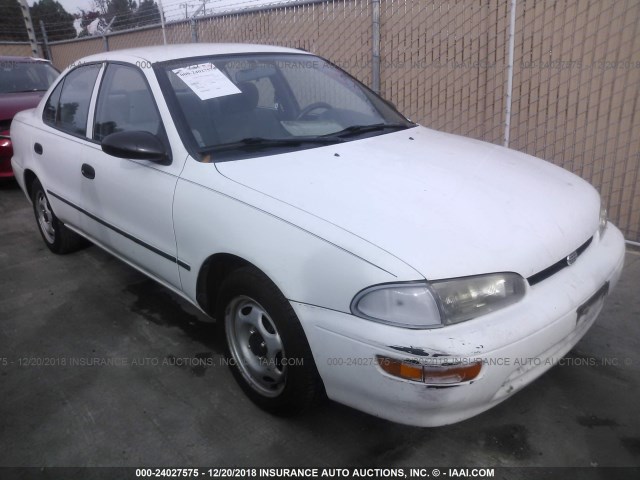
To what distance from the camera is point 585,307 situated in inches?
87.5

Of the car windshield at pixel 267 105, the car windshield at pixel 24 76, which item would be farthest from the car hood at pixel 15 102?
the car windshield at pixel 267 105

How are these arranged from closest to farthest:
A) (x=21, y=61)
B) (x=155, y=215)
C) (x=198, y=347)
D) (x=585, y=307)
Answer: (x=585, y=307) < (x=155, y=215) < (x=198, y=347) < (x=21, y=61)

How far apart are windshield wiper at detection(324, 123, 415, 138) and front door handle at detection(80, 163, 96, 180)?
59.7 inches

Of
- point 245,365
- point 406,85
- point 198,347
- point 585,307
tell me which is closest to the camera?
point 585,307

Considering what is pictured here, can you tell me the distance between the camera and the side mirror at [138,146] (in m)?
2.63

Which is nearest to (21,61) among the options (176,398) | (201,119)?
(201,119)

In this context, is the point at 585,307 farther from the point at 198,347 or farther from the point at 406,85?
the point at 406,85

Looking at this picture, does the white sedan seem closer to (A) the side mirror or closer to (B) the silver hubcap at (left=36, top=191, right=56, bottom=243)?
(A) the side mirror

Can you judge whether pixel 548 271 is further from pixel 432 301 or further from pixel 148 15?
pixel 148 15

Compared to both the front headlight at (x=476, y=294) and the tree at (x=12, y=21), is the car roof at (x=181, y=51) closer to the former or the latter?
the front headlight at (x=476, y=294)

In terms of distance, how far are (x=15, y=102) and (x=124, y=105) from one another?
433 centimetres

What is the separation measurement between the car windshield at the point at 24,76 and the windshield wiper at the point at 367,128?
604 centimetres

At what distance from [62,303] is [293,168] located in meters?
2.27

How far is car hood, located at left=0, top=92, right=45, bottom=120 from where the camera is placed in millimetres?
6379
